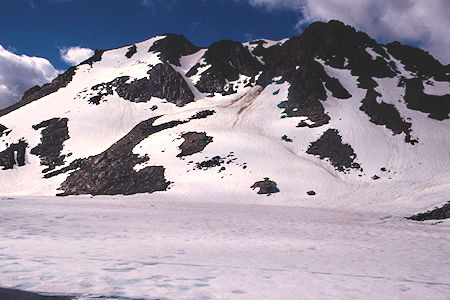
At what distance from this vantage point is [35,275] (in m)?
5.83

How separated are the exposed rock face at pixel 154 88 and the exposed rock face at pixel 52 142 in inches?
419

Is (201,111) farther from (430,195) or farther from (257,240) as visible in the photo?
(257,240)

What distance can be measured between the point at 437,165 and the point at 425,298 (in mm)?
44606

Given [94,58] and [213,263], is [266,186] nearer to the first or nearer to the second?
[213,263]

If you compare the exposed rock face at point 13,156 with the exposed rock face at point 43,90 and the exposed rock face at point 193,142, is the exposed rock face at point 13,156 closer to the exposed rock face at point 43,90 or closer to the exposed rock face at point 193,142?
the exposed rock face at point 43,90

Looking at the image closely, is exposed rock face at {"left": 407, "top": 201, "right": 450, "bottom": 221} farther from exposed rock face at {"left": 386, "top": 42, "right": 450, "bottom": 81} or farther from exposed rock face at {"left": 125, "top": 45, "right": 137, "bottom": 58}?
exposed rock face at {"left": 125, "top": 45, "right": 137, "bottom": 58}

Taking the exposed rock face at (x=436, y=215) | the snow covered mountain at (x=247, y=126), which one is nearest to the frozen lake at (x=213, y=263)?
the exposed rock face at (x=436, y=215)

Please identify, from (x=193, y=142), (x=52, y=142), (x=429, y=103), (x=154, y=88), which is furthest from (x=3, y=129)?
(x=429, y=103)

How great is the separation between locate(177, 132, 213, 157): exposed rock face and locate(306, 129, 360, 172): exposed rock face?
15.5 metres

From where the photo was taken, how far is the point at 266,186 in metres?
35.2

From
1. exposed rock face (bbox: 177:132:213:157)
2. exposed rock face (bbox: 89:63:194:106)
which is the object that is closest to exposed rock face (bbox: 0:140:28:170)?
exposed rock face (bbox: 89:63:194:106)

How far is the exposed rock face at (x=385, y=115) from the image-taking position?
51.3 m

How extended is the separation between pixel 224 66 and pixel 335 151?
151ft

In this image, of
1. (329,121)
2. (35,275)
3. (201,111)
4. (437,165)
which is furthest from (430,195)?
(201,111)
